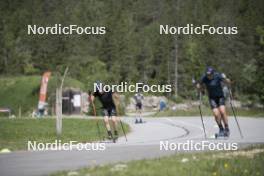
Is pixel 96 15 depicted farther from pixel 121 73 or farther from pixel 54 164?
pixel 54 164

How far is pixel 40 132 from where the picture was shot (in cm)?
2380

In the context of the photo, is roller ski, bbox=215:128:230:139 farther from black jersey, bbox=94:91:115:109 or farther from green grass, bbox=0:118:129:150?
green grass, bbox=0:118:129:150

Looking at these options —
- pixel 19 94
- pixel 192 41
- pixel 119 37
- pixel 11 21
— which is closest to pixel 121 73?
pixel 119 37

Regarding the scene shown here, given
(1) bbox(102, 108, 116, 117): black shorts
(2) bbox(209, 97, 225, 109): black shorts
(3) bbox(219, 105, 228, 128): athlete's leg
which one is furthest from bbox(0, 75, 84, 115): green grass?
(3) bbox(219, 105, 228, 128): athlete's leg

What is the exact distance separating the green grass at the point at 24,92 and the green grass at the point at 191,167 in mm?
38767

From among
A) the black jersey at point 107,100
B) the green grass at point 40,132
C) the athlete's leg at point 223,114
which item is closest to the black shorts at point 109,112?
the black jersey at point 107,100

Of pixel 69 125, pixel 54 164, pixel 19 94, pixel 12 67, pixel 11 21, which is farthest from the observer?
pixel 11 21

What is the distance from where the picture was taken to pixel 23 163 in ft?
42.4

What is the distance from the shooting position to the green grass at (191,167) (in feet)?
33.6

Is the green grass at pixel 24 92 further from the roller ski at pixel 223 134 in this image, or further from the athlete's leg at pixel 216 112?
the roller ski at pixel 223 134

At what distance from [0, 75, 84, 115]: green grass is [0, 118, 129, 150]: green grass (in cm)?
2103

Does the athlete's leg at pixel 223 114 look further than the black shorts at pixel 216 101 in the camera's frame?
No

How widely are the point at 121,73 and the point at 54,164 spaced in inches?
3246

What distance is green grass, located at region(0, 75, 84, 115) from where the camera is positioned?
5219 centimetres
